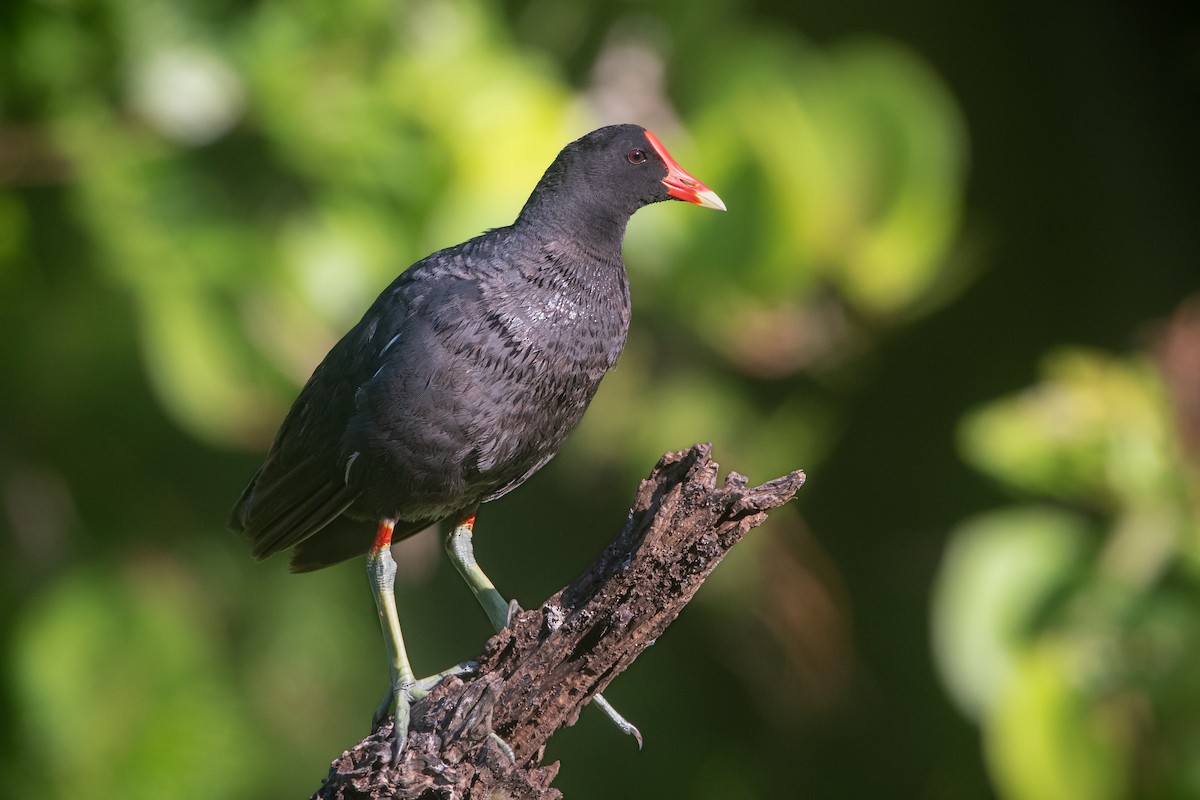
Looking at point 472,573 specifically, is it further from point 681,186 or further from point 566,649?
point 681,186

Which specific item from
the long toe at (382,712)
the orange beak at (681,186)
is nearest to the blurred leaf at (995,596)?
the orange beak at (681,186)

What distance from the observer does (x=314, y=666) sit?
3.90 meters

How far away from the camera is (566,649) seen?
1886mm

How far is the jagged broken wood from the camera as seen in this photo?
1810mm

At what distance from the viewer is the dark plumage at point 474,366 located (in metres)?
2.03

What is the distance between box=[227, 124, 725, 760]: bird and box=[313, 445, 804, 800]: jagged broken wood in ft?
0.22

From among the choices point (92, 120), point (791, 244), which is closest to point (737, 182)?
point (791, 244)

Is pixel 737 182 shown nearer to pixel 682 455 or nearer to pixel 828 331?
pixel 828 331

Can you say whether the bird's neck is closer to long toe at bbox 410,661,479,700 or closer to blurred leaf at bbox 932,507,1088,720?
long toe at bbox 410,661,479,700

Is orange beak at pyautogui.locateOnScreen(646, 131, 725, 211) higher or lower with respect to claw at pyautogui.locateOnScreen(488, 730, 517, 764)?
higher

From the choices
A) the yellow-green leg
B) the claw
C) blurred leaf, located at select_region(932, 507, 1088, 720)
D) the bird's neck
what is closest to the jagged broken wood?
the claw

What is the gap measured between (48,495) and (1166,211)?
11.6 ft

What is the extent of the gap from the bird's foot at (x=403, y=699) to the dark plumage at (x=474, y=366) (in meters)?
0.28

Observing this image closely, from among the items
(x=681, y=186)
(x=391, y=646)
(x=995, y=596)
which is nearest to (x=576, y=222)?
(x=681, y=186)
